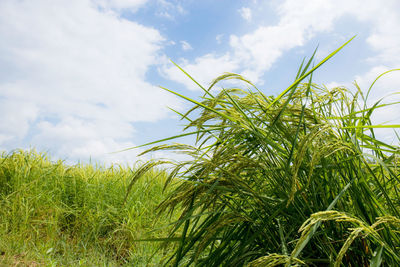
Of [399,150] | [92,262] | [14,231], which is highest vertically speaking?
[399,150]

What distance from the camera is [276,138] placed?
1522 mm

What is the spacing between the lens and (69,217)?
13.9 feet

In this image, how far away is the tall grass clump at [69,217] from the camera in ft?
11.0

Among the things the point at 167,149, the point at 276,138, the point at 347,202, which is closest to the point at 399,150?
the point at 347,202

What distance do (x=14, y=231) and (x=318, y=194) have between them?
3.47 meters

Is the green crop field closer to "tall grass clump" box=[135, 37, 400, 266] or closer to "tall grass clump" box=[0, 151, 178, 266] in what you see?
"tall grass clump" box=[135, 37, 400, 266]

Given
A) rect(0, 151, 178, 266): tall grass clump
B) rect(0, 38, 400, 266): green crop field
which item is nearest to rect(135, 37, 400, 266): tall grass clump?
rect(0, 38, 400, 266): green crop field

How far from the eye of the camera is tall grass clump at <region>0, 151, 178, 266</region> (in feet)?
11.0

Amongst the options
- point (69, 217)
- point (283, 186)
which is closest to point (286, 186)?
point (283, 186)

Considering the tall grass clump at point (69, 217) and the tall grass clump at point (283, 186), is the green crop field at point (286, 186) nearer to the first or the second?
the tall grass clump at point (283, 186)

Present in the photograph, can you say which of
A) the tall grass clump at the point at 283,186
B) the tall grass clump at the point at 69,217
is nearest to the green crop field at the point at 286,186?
the tall grass clump at the point at 283,186

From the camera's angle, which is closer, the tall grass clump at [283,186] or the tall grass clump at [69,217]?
the tall grass clump at [283,186]

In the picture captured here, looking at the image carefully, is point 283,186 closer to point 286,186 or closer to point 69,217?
point 286,186

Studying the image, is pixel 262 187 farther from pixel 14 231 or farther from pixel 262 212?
pixel 14 231
